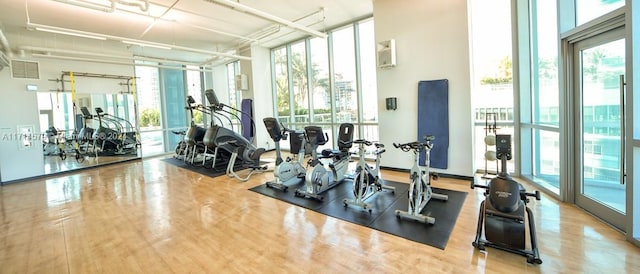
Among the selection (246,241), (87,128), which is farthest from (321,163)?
(87,128)

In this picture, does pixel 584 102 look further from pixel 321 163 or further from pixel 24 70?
pixel 24 70

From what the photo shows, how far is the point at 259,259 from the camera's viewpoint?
2.46 meters

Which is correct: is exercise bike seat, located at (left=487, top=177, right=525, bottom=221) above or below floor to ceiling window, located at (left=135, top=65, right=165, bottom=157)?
below

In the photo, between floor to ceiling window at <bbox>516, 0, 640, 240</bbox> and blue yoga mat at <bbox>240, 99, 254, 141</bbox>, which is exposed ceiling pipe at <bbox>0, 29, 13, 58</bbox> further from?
floor to ceiling window at <bbox>516, 0, 640, 240</bbox>

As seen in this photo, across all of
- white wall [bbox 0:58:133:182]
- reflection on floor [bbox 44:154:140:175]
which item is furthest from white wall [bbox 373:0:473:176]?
white wall [bbox 0:58:133:182]

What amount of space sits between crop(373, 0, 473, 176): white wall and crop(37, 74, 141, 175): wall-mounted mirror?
7.41 meters

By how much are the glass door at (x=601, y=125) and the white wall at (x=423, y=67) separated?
59.1 inches

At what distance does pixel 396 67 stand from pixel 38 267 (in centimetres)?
562

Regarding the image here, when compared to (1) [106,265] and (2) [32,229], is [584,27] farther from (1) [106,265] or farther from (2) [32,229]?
(2) [32,229]

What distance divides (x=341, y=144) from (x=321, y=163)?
17.7 inches

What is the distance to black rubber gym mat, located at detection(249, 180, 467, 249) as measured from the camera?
282 cm

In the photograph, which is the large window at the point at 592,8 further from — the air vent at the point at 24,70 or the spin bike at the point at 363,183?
the air vent at the point at 24,70

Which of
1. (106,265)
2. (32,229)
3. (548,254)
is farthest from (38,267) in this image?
(548,254)

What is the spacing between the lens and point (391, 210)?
3.47 metres
